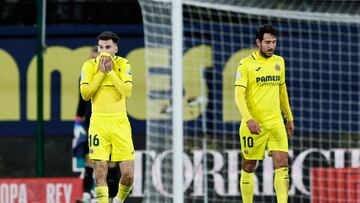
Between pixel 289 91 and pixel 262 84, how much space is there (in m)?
3.97

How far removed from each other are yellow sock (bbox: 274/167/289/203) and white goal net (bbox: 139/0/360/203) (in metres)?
3.36

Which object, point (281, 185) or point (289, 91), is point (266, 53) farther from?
point (289, 91)

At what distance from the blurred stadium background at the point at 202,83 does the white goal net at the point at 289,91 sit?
0.04 ft

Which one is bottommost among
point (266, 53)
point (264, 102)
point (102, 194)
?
point (102, 194)

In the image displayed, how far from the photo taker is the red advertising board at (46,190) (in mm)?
14148

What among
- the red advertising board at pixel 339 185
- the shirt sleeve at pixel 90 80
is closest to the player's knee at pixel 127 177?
the shirt sleeve at pixel 90 80

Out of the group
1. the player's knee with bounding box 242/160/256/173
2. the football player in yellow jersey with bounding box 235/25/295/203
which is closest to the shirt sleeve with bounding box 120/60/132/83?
the football player in yellow jersey with bounding box 235/25/295/203

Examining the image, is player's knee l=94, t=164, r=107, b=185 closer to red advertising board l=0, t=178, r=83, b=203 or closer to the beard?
the beard

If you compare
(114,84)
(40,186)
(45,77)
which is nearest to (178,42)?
(114,84)

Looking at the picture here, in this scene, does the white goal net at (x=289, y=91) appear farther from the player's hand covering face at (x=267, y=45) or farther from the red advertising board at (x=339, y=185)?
the player's hand covering face at (x=267, y=45)

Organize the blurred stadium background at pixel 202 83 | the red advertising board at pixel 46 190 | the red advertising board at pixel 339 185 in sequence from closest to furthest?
the red advertising board at pixel 46 190, the red advertising board at pixel 339 185, the blurred stadium background at pixel 202 83

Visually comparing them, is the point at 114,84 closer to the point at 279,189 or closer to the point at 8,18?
the point at 279,189

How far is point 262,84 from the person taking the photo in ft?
38.8

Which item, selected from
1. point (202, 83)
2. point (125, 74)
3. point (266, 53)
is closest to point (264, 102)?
point (266, 53)
